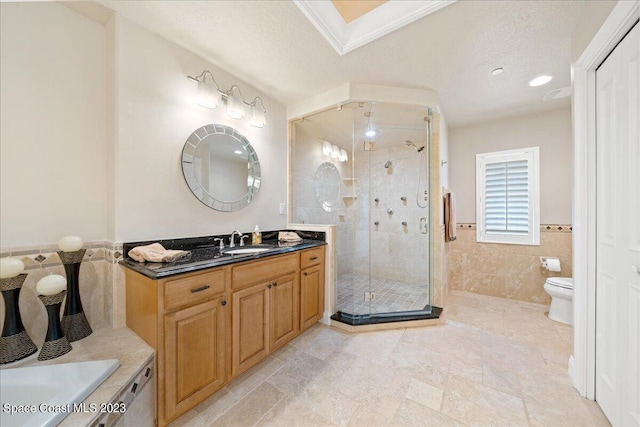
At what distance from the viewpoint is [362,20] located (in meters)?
1.71

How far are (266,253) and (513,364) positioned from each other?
2.10 metres

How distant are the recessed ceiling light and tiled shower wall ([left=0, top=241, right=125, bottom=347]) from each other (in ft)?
12.4

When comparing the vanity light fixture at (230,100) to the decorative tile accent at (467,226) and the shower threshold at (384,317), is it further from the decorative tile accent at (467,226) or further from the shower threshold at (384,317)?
the decorative tile accent at (467,226)

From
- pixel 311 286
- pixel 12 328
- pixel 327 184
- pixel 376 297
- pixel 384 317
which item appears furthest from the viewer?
pixel 327 184

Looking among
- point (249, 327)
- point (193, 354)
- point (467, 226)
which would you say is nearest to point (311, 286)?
point (249, 327)

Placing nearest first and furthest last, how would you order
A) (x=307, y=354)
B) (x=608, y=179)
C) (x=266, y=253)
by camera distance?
(x=608, y=179), (x=266, y=253), (x=307, y=354)

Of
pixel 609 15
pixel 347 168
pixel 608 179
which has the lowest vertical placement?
pixel 608 179

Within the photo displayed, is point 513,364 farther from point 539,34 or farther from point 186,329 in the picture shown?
point 539,34

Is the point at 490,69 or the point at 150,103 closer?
the point at 150,103

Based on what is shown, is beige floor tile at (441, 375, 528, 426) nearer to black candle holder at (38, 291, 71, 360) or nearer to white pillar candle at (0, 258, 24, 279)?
black candle holder at (38, 291, 71, 360)

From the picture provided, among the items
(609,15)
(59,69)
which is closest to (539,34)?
(609,15)

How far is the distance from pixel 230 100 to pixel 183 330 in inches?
69.9

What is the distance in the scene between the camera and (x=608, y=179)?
1.30 metres

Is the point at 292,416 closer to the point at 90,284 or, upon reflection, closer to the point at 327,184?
the point at 90,284
